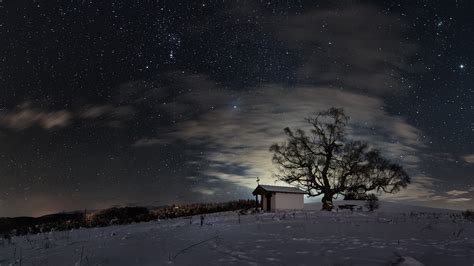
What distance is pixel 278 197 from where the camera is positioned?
39250 mm

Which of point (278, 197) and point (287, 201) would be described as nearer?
point (278, 197)

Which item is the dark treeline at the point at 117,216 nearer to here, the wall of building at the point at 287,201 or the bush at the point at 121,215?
the bush at the point at 121,215

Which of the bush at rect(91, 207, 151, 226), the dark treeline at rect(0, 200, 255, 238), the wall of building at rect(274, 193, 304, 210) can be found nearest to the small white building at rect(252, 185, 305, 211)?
the wall of building at rect(274, 193, 304, 210)

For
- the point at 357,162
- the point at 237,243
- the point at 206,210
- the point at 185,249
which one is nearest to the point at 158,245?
the point at 185,249

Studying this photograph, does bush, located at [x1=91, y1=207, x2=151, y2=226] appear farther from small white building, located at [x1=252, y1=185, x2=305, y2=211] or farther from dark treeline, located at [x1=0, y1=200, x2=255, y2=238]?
small white building, located at [x1=252, y1=185, x2=305, y2=211]

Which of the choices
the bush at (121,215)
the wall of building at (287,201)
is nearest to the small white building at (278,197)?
the wall of building at (287,201)

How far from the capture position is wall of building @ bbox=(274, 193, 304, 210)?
1534 inches

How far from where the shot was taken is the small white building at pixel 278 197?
3897 centimetres

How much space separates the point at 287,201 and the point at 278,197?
1458mm

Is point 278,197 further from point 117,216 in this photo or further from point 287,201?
point 117,216

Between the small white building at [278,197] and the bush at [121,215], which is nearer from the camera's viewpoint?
the bush at [121,215]

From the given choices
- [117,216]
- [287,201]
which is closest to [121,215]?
[117,216]

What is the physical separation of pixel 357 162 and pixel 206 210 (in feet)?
53.9

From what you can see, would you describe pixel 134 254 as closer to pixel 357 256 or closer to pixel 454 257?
pixel 357 256
